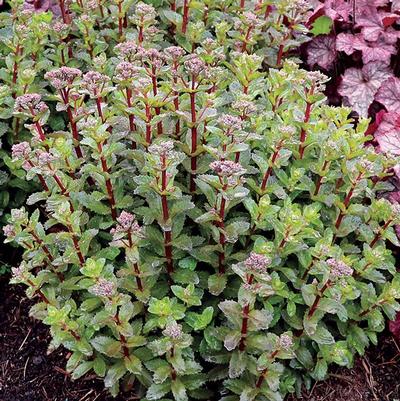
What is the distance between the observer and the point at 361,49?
2969mm

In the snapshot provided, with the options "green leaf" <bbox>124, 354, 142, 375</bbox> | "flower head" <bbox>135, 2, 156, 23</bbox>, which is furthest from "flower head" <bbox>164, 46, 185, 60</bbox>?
"green leaf" <bbox>124, 354, 142, 375</bbox>

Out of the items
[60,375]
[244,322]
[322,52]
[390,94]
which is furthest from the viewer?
[322,52]

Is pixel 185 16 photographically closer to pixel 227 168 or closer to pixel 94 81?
pixel 94 81

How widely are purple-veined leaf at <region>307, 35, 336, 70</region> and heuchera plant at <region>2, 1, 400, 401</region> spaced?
36.0 inches

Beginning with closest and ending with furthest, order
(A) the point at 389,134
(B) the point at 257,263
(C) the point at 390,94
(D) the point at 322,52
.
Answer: (B) the point at 257,263 → (A) the point at 389,134 → (C) the point at 390,94 → (D) the point at 322,52

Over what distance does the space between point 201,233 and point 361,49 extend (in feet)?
5.11

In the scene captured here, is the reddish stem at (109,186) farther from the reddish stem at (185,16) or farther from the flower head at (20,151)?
the reddish stem at (185,16)

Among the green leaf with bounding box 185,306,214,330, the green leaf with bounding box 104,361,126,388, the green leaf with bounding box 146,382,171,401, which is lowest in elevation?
the green leaf with bounding box 146,382,171,401

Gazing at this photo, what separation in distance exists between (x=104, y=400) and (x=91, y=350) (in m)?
0.43

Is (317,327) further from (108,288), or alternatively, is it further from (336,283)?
(108,288)

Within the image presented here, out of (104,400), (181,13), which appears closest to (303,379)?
(104,400)

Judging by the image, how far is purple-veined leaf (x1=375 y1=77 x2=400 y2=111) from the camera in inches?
111

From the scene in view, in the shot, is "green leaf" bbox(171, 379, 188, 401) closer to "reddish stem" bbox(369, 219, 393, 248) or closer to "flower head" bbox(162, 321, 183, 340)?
"flower head" bbox(162, 321, 183, 340)

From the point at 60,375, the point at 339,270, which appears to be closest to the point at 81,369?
the point at 60,375
